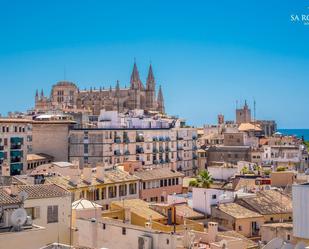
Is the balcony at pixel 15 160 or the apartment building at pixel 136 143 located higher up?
the apartment building at pixel 136 143

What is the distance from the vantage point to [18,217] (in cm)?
2703

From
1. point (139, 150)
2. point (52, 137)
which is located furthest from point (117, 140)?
point (52, 137)

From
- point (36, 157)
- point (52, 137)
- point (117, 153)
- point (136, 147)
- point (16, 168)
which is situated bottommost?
point (16, 168)

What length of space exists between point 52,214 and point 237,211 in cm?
1767

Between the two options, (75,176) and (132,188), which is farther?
(132,188)

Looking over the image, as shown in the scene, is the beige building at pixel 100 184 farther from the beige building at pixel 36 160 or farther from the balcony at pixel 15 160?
the beige building at pixel 36 160

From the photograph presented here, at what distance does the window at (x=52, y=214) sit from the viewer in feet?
104

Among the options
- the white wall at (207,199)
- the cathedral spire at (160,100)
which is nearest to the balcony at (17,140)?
the white wall at (207,199)

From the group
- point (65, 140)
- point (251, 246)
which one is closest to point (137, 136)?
point (65, 140)

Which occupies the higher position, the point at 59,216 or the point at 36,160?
the point at 36,160

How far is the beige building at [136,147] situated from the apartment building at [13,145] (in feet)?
24.9

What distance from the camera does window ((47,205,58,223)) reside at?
104 ft

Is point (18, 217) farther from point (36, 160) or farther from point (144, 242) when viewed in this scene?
point (36, 160)

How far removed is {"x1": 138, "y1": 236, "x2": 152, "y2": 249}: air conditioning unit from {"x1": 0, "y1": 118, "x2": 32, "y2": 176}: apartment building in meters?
57.7
